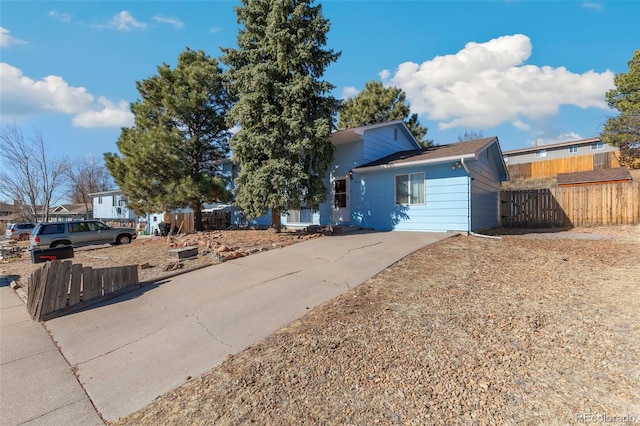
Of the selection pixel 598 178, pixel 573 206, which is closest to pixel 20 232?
pixel 573 206

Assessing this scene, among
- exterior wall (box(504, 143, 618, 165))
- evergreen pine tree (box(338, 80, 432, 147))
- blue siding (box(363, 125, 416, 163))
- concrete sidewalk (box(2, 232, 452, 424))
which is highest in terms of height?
evergreen pine tree (box(338, 80, 432, 147))

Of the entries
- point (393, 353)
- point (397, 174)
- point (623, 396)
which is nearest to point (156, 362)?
point (393, 353)

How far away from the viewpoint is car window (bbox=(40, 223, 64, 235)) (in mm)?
14066

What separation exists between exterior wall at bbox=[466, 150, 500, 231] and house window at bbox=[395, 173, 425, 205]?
70.3 inches

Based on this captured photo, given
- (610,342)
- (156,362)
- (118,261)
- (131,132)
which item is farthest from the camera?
(131,132)

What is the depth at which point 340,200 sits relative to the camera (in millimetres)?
14188

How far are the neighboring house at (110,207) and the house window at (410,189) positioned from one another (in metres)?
29.7

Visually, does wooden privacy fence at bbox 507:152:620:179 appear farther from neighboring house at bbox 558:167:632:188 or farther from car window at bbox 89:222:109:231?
car window at bbox 89:222:109:231

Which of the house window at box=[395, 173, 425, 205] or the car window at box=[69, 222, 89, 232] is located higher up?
the house window at box=[395, 173, 425, 205]

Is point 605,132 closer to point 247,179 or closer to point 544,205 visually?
point 544,205

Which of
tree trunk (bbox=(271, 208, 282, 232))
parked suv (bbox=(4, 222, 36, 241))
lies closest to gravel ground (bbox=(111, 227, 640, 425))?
tree trunk (bbox=(271, 208, 282, 232))

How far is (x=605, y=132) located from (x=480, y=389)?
27265 millimetres

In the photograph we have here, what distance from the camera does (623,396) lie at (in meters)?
2.61

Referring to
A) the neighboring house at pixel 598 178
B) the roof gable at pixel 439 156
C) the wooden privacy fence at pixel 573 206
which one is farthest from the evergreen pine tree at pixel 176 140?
the neighboring house at pixel 598 178
